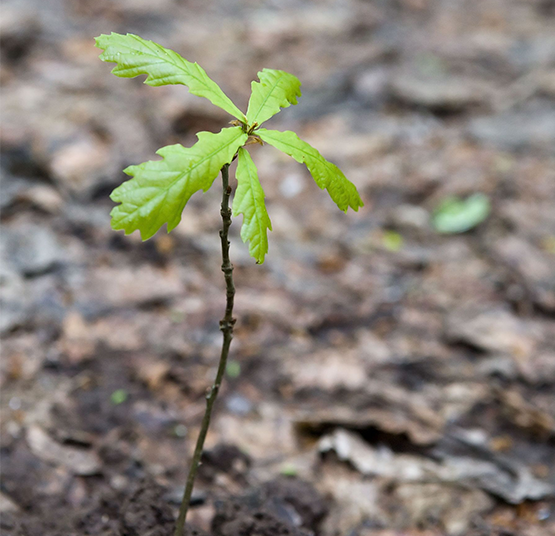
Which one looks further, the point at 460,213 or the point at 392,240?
the point at 460,213

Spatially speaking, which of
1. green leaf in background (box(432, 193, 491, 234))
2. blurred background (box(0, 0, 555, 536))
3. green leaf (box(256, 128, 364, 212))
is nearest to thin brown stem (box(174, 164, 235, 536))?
green leaf (box(256, 128, 364, 212))

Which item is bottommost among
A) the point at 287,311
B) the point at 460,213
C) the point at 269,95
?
the point at 269,95

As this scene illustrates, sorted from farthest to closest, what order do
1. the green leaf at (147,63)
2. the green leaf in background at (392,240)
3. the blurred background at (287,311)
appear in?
the green leaf in background at (392,240), the blurred background at (287,311), the green leaf at (147,63)

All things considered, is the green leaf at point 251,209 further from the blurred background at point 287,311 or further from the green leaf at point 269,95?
the blurred background at point 287,311

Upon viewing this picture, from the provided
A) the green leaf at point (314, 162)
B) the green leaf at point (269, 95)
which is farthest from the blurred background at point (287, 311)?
the green leaf at point (269, 95)

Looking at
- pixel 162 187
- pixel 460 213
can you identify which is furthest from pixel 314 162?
pixel 460 213

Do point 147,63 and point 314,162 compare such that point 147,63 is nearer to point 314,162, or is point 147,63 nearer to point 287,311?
point 314,162

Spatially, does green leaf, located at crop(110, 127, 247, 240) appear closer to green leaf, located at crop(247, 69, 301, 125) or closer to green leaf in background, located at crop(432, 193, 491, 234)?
green leaf, located at crop(247, 69, 301, 125)
